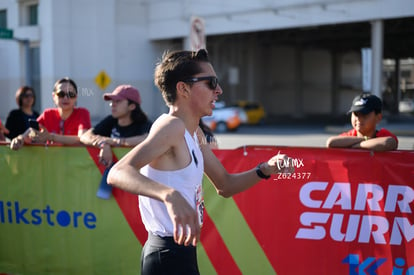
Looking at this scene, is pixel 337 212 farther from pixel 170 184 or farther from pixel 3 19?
pixel 3 19

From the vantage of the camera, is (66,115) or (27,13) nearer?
(66,115)

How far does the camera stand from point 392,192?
392 cm

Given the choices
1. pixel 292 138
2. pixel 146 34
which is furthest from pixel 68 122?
pixel 146 34

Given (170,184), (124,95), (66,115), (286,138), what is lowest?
(286,138)

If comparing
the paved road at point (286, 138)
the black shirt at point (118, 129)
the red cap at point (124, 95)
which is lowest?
the paved road at point (286, 138)

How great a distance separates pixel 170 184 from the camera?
2488 mm

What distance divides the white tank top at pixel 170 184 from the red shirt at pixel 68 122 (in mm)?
3106

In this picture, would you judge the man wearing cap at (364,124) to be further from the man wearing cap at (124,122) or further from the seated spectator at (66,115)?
the seated spectator at (66,115)

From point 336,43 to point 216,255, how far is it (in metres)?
41.9

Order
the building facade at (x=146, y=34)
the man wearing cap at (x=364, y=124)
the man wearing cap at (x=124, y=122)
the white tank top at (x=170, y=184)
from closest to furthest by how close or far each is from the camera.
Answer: the white tank top at (x=170, y=184)
the man wearing cap at (x=364, y=124)
the man wearing cap at (x=124, y=122)
the building facade at (x=146, y=34)

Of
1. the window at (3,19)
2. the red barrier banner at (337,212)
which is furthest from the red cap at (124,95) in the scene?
the window at (3,19)

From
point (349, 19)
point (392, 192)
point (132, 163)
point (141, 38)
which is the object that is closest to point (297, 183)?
point (392, 192)

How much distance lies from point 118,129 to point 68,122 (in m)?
0.86

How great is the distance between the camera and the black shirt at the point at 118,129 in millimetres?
4941
